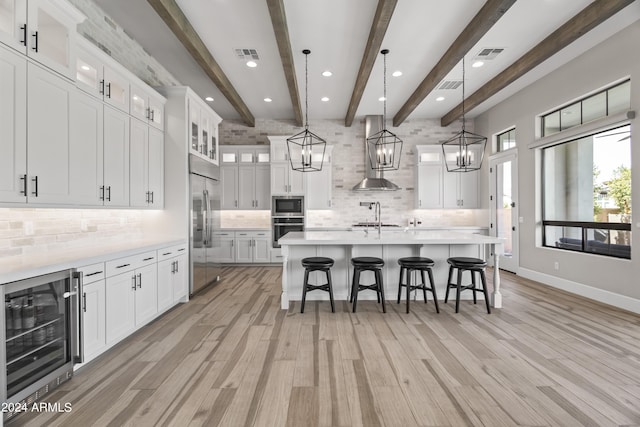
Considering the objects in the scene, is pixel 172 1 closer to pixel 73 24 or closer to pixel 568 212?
pixel 73 24

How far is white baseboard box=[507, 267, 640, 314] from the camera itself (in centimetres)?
388

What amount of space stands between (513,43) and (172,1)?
433cm

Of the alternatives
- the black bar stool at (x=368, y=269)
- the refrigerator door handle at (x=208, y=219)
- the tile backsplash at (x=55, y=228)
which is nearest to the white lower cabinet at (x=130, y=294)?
the tile backsplash at (x=55, y=228)

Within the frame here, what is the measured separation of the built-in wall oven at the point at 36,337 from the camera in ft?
6.23

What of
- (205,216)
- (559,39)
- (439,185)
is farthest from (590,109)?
(205,216)

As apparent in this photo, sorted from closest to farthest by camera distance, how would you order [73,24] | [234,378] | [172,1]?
[234,378] → [73,24] → [172,1]

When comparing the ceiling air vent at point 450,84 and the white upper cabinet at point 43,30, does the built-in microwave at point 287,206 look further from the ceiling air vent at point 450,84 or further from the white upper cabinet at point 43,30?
the white upper cabinet at point 43,30

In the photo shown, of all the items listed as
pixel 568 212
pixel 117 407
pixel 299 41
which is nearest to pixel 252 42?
pixel 299 41

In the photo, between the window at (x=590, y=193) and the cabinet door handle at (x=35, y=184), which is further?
the window at (x=590, y=193)

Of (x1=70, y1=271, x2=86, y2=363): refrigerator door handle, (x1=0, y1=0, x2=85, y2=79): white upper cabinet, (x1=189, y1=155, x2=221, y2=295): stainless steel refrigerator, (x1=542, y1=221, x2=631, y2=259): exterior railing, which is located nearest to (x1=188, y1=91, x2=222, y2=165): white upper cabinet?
(x1=189, y1=155, x2=221, y2=295): stainless steel refrigerator

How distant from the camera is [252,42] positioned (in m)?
4.32

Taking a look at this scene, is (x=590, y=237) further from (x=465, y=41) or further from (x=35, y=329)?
(x=35, y=329)

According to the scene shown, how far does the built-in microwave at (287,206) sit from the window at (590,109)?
4.76m

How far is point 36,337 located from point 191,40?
3.49 m
